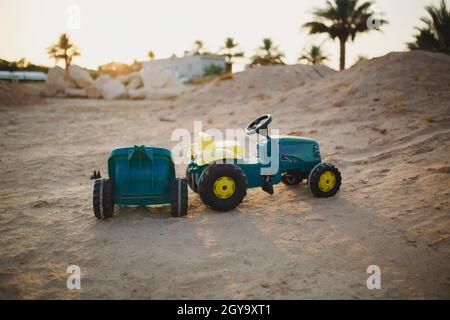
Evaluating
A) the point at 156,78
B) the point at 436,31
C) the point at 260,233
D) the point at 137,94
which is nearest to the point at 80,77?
the point at 137,94

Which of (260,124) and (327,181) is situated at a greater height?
(260,124)

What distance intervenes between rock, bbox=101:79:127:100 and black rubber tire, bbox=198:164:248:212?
28634mm

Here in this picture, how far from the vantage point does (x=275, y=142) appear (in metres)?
5.08

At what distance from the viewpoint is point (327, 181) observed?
202 inches

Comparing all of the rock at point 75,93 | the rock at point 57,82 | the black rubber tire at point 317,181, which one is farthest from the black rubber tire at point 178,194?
the rock at point 57,82

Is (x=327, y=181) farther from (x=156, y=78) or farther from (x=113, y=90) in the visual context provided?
(x=156, y=78)

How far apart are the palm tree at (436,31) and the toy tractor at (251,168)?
939 inches

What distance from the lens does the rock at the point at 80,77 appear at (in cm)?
3262

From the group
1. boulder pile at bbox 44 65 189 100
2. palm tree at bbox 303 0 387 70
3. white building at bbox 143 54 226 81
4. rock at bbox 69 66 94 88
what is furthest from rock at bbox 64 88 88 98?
white building at bbox 143 54 226 81

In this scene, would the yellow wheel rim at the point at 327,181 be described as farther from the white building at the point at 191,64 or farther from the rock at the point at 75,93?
the white building at the point at 191,64

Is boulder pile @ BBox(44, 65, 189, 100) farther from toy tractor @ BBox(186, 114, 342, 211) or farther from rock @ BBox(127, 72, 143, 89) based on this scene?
toy tractor @ BBox(186, 114, 342, 211)

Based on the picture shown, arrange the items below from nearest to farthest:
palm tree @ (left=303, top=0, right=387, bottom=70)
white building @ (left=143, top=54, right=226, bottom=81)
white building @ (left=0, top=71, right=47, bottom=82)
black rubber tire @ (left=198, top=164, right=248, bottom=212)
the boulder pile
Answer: black rubber tire @ (left=198, top=164, right=248, bottom=212) → palm tree @ (left=303, top=0, right=387, bottom=70) → the boulder pile → white building @ (left=0, top=71, right=47, bottom=82) → white building @ (left=143, top=54, right=226, bottom=81)

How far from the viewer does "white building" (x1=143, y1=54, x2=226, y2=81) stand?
2340 inches

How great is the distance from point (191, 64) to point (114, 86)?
101ft
